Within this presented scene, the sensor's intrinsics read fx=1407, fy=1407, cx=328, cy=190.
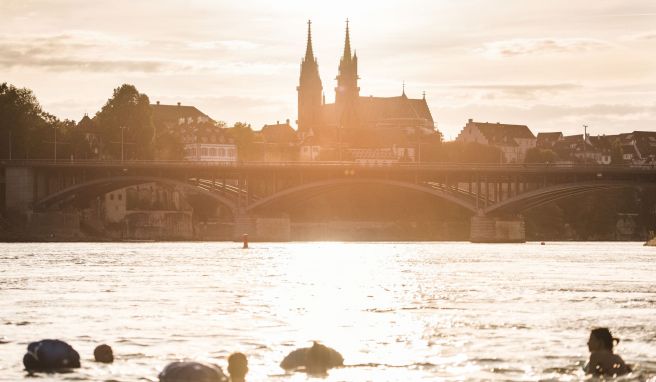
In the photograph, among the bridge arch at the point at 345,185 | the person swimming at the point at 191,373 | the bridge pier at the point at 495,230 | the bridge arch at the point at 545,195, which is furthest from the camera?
the bridge pier at the point at 495,230

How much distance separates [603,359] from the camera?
30.0 metres

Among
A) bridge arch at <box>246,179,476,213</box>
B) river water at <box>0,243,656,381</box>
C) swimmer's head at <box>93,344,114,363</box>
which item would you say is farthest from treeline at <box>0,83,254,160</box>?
swimmer's head at <box>93,344,114,363</box>

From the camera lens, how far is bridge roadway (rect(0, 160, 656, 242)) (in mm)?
133000

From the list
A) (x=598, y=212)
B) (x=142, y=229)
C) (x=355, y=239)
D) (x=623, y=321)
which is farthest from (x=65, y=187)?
(x=623, y=321)

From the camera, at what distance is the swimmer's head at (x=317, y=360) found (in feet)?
100

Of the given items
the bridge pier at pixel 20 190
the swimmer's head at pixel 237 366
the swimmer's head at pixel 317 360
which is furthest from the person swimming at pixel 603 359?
the bridge pier at pixel 20 190

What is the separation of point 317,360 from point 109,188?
120667 mm

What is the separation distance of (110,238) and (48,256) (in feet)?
200

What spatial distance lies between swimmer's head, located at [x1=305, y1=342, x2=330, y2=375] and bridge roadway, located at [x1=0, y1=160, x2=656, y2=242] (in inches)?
4016

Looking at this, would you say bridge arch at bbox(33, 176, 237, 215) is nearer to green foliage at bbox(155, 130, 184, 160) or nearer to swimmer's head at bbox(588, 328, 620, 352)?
green foliage at bbox(155, 130, 184, 160)

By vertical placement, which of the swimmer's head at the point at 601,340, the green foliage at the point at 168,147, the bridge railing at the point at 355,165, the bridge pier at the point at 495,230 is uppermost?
the green foliage at the point at 168,147

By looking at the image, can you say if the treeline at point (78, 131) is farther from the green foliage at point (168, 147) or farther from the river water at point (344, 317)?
the river water at point (344, 317)

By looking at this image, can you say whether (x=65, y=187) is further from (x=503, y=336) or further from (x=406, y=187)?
(x=503, y=336)

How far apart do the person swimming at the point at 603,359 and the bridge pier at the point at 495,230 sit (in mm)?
107023
